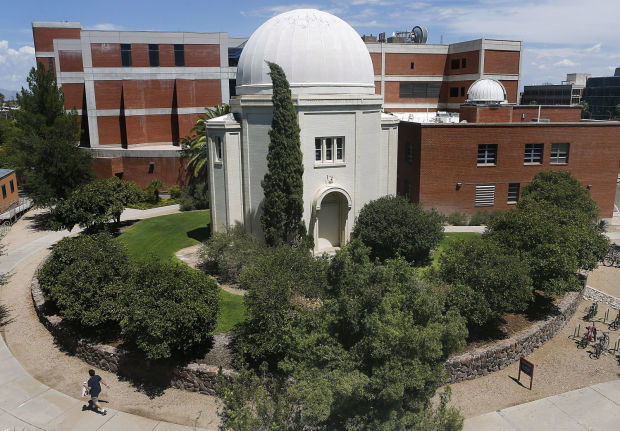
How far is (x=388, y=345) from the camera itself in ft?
34.4

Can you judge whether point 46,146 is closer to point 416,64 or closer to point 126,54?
point 126,54

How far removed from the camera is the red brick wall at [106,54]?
1825 inches

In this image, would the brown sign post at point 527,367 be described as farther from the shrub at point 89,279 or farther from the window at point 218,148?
the window at point 218,148

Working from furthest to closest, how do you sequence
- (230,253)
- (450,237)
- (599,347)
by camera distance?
(450,237) < (230,253) < (599,347)

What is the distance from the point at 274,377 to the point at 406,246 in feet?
36.2

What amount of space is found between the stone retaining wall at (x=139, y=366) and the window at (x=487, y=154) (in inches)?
973

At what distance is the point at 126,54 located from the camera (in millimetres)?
47469

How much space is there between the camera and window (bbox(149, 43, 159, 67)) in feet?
157

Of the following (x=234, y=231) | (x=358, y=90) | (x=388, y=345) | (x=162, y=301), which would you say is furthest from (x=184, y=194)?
(x=388, y=345)

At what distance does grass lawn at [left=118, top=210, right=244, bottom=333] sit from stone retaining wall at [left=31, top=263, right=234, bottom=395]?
5.57 metres

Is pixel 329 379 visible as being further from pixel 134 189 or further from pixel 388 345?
pixel 134 189

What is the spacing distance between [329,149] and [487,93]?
22.2m

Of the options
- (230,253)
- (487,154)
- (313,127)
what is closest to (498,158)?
(487,154)

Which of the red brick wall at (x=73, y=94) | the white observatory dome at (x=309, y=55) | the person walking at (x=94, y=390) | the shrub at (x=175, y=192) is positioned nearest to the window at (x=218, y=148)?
the white observatory dome at (x=309, y=55)
